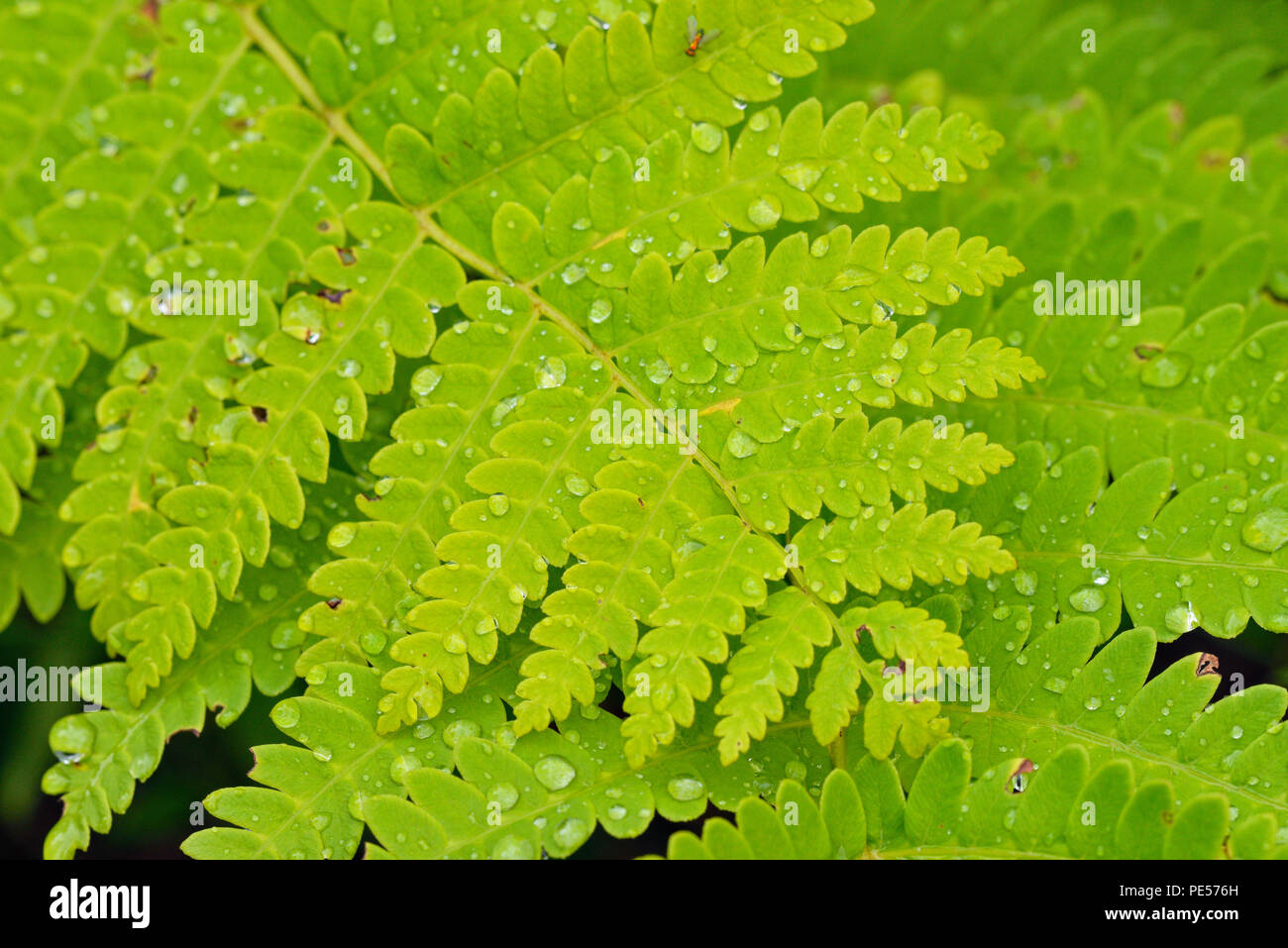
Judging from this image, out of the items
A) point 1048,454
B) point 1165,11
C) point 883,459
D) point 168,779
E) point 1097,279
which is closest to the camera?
point 883,459

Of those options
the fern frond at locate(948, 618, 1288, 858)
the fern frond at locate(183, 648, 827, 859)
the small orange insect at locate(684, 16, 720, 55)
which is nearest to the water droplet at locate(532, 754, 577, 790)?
the fern frond at locate(183, 648, 827, 859)

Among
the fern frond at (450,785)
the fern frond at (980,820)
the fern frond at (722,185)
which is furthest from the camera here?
the fern frond at (722,185)

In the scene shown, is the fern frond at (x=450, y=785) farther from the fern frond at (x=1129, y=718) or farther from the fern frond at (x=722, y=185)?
the fern frond at (x=722, y=185)

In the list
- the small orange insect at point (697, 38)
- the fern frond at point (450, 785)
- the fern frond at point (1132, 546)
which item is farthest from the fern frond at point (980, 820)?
the small orange insect at point (697, 38)

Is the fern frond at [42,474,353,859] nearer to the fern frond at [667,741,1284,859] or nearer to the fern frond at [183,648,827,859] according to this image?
the fern frond at [183,648,827,859]
